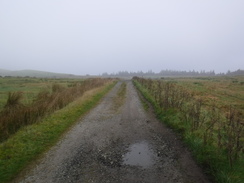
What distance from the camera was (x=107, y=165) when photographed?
231 inches

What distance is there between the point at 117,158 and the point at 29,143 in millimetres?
3720

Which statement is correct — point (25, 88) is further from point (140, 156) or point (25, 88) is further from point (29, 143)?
point (140, 156)

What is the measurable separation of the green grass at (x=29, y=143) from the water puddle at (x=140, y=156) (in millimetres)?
3250

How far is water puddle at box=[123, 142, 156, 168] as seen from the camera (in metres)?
6.04

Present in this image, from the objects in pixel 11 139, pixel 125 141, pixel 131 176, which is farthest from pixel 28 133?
pixel 131 176

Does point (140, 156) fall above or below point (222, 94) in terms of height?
below

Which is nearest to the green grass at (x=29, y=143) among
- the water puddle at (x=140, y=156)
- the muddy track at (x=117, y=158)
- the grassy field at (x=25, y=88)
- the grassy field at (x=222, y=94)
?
the muddy track at (x=117, y=158)

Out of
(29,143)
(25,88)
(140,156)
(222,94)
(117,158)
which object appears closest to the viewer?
(117,158)

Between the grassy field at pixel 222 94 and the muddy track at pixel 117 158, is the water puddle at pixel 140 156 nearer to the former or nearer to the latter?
the muddy track at pixel 117 158

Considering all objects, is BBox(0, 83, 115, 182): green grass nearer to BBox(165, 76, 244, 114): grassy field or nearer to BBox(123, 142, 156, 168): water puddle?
BBox(123, 142, 156, 168): water puddle

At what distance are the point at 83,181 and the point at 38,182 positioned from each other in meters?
1.23

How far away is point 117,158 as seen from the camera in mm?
6387

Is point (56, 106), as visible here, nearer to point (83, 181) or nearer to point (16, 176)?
point (16, 176)

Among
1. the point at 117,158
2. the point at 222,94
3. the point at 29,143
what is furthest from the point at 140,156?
the point at 222,94
